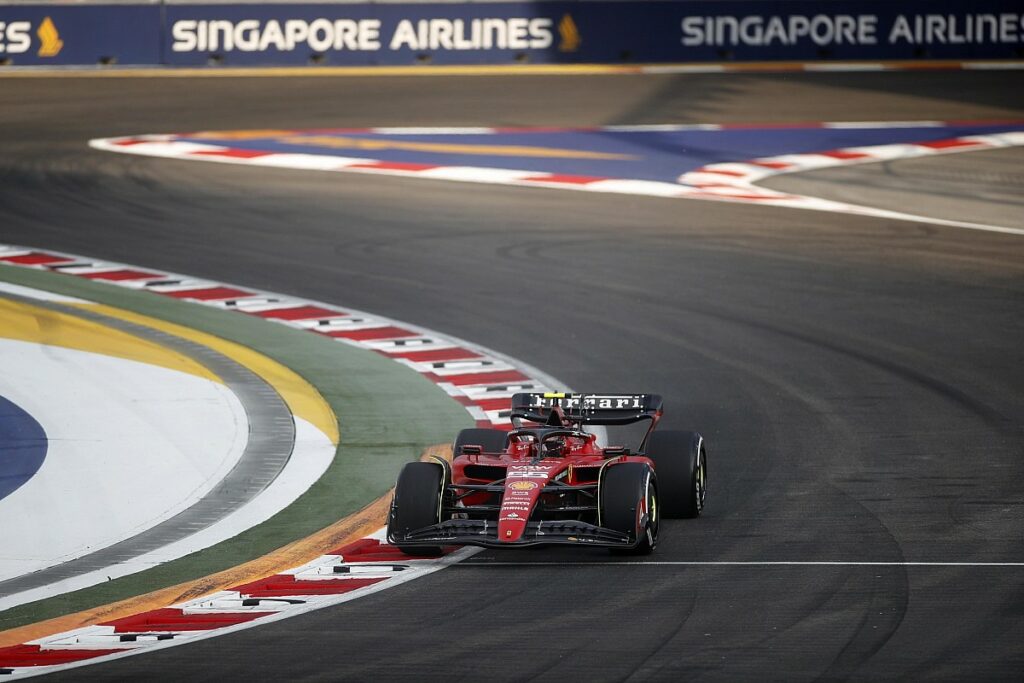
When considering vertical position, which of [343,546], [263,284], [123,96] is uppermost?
[123,96]

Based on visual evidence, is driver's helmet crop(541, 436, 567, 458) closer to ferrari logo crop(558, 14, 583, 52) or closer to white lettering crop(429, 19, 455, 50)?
white lettering crop(429, 19, 455, 50)

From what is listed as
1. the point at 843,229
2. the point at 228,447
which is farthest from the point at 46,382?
the point at 843,229

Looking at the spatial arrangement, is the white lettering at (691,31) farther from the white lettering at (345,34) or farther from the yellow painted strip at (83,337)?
the yellow painted strip at (83,337)

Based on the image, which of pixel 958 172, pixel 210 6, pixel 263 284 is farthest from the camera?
pixel 210 6

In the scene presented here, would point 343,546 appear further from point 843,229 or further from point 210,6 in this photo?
point 210,6

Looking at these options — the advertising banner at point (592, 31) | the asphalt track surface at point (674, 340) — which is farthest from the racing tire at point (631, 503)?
the advertising banner at point (592, 31)

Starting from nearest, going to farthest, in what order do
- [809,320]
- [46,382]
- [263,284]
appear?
[46,382] → [809,320] → [263,284]

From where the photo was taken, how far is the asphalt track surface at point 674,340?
7.11 metres

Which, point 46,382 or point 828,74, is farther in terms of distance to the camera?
point 828,74

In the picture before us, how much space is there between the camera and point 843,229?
58.1 feet

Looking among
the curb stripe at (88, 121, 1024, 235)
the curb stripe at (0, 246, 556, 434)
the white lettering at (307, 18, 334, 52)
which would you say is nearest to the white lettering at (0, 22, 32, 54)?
the white lettering at (307, 18, 334, 52)

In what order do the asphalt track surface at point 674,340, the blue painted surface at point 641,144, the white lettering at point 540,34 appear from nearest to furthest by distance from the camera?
the asphalt track surface at point 674,340 → the blue painted surface at point 641,144 → the white lettering at point 540,34

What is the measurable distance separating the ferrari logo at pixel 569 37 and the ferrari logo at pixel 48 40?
8.14 meters

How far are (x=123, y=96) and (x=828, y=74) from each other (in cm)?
1137
